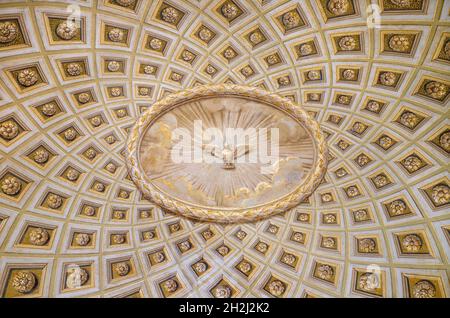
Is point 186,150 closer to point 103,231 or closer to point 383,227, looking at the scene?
point 103,231

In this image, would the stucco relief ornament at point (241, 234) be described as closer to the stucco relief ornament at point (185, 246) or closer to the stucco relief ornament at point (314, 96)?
the stucco relief ornament at point (185, 246)

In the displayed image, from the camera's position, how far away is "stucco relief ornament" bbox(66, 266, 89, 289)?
74.4 feet

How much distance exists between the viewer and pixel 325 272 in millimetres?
24891

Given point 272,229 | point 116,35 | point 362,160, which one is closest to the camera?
point 116,35

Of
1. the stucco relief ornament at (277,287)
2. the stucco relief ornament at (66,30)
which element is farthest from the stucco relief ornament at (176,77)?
the stucco relief ornament at (277,287)

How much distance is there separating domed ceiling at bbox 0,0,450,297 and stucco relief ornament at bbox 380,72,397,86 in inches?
2.6

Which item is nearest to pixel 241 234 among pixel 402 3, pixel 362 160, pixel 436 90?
pixel 362 160

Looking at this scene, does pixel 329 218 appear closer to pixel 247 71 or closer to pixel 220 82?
pixel 247 71

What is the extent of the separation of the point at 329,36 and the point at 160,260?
56.6ft

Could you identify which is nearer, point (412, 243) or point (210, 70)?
point (210, 70)

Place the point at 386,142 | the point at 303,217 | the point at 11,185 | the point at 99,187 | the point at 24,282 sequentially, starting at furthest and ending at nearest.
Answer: the point at 303,217
the point at 99,187
the point at 24,282
the point at 386,142
the point at 11,185

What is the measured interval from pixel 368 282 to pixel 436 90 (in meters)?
12.3

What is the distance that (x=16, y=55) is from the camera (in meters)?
15.7
